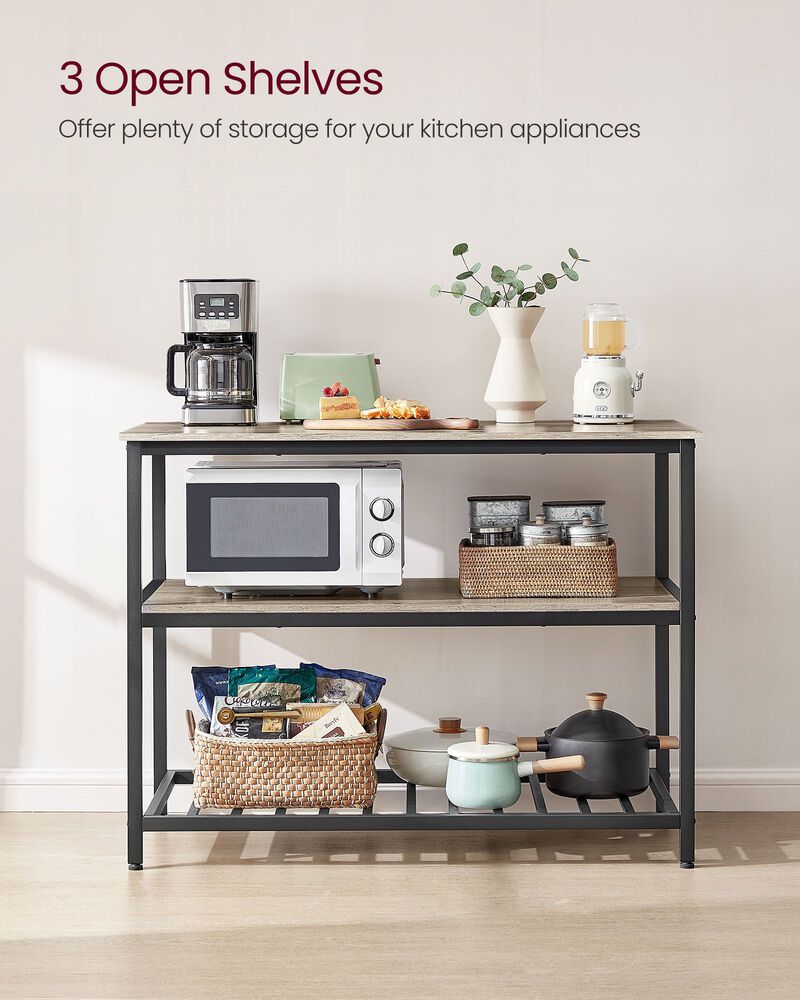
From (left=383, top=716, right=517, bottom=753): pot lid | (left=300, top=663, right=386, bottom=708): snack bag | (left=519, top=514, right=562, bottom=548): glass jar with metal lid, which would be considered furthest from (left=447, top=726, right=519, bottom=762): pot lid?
(left=519, top=514, right=562, bottom=548): glass jar with metal lid

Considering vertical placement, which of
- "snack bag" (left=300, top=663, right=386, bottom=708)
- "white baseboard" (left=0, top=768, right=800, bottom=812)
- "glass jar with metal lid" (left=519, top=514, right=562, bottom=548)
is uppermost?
"glass jar with metal lid" (left=519, top=514, right=562, bottom=548)

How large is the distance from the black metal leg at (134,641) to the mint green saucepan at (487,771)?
→ 0.71 m

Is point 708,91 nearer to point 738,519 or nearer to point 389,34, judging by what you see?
point 389,34

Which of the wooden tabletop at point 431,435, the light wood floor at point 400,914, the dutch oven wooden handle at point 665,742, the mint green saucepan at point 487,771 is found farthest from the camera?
the dutch oven wooden handle at point 665,742

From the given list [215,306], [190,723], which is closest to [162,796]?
[190,723]

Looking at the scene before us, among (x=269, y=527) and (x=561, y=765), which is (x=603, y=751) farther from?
(x=269, y=527)

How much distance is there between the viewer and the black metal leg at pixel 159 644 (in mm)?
3127

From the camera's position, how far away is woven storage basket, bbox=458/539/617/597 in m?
2.81

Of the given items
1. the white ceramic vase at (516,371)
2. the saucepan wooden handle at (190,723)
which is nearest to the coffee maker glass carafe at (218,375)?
the white ceramic vase at (516,371)

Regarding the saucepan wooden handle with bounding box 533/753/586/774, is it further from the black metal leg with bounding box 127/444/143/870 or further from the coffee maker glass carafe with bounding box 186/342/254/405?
the coffee maker glass carafe with bounding box 186/342/254/405

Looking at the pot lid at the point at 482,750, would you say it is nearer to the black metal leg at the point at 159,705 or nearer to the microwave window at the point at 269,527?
the microwave window at the point at 269,527

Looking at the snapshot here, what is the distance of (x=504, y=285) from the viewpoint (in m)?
3.12

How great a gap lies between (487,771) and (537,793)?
0.26 m

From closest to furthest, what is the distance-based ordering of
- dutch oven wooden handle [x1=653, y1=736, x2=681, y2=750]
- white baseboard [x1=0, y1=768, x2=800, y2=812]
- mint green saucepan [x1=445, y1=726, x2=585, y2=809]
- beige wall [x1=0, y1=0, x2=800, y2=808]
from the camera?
1. mint green saucepan [x1=445, y1=726, x2=585, y2=809]
2. dutch oven wooden handle [x1=653, y1=736, x2=681, y2=750]
3. beige wall [x1=0, y1=0, x2=800, y2=808]
4. white baseboard [x1=0, y1=768, x2=800, y2=812]
